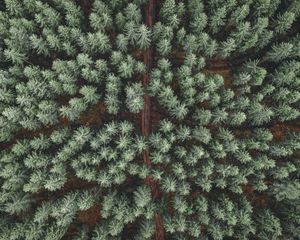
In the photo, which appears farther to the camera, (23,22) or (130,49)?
(130,49)

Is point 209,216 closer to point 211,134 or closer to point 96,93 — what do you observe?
point 211,134

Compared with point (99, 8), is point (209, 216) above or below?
below

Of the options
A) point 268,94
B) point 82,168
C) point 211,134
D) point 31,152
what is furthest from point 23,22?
point 268,94

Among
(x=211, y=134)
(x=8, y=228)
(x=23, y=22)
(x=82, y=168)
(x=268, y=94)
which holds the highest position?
(x=23, y=22)

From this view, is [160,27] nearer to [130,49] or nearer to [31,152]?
[130,49]

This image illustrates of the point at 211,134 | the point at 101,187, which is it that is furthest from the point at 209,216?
the point at 101,187

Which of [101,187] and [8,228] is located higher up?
[101,187]
